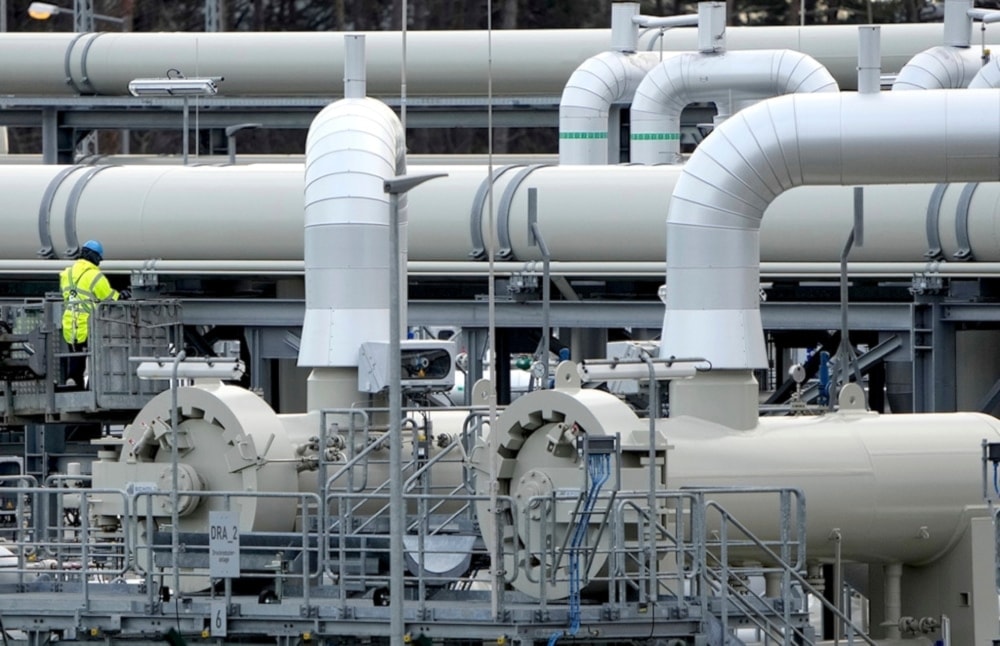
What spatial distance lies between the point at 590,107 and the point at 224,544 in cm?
1467

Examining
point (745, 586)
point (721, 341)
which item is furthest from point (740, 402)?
point (745, 586)

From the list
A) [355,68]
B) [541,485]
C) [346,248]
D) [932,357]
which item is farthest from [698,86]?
[541,485]

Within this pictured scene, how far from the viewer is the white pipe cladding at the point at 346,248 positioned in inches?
715

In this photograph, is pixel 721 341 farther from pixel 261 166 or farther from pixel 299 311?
pixel 261 166

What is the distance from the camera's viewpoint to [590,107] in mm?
29547

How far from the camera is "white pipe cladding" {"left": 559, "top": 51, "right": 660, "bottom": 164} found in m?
29.4

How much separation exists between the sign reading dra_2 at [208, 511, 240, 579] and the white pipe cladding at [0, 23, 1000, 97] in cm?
1847

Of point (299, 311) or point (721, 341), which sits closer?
point (721, 341)

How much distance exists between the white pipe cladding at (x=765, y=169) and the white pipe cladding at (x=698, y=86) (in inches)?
399

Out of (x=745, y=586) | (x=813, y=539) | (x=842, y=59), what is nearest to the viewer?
(x=745, y=586)

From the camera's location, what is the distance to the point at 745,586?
1631cm

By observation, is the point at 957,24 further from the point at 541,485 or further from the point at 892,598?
the point at 541,485

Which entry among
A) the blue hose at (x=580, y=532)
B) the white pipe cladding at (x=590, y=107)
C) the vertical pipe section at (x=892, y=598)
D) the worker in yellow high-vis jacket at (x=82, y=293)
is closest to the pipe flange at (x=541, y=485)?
the blue hose at (x=580, y=532)

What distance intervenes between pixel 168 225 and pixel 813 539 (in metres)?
10.7
